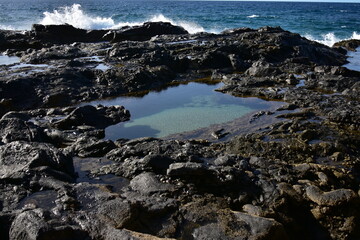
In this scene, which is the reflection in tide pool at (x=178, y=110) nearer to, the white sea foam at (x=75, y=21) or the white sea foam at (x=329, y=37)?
the white sea foam at (x=329, y=37)

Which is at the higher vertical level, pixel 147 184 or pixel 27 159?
pixel 27 159

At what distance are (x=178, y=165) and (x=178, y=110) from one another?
6.18 meters

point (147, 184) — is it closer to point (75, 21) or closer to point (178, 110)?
point (178, 110)

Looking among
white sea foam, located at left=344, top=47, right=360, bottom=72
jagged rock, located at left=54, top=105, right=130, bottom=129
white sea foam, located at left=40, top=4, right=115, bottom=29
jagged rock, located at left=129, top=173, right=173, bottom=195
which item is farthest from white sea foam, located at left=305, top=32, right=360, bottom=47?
jagged rock, located at left=129, top=173, right=173, bottom=195

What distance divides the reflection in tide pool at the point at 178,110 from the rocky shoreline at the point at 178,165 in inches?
26.6

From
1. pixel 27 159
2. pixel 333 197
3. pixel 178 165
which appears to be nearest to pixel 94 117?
pixel 27 159

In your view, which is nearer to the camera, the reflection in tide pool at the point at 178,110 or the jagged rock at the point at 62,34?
the reflection in tide pool at the point at 178,110

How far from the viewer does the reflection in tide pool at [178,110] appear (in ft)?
35.1

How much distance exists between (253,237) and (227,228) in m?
0.40

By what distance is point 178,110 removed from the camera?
1265 cm

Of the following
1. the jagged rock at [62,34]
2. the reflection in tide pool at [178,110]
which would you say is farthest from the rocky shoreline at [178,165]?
the jagged rock at [62,34]

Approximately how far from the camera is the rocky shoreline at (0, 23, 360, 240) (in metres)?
4.93

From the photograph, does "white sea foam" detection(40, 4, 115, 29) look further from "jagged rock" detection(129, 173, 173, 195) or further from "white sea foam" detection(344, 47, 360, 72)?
"jagged rock" detection(129, 173, 173, 195)

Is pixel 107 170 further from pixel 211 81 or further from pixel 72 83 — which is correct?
pixel 211 81
